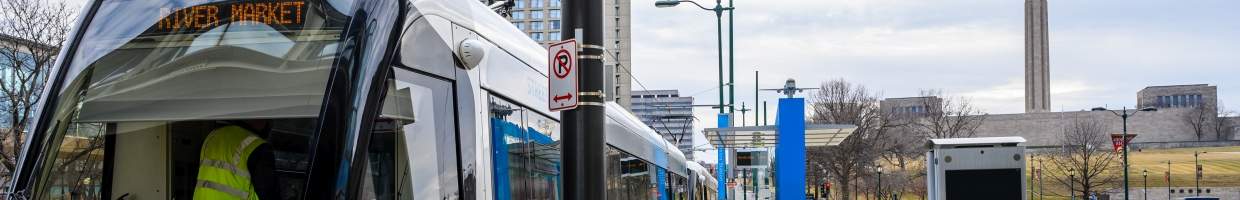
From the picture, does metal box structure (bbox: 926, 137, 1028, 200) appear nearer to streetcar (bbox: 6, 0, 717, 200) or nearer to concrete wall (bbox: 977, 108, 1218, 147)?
streetcar (bbox: 6, 0, 717, 200)

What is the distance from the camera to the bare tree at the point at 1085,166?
243ft

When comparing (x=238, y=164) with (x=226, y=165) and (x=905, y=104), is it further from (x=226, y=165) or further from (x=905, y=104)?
(x=905, y=104)

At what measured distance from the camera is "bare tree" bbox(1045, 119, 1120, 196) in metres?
74.2

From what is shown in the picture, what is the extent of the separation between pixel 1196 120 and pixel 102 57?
502 ft

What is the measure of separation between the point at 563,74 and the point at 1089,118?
142901 mm

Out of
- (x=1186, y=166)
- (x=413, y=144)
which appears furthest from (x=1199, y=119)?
(x=413, y=144)

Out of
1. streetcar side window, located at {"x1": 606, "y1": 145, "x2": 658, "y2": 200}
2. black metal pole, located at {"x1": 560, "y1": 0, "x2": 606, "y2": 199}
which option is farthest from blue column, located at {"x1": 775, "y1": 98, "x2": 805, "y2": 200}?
black metal pole, located at {"x1": 560, "y1": 0, "x2": 606, "y2": 199}

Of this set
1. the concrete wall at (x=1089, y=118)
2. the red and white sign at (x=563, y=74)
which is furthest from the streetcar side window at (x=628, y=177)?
the concrete wall at (x=1089, y=118)

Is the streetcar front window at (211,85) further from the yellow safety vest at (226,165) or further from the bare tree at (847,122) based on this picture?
the bare tree at (847,122)

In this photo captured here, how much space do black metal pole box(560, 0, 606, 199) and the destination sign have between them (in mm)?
1435

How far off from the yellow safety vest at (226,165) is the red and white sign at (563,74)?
4.88 ft

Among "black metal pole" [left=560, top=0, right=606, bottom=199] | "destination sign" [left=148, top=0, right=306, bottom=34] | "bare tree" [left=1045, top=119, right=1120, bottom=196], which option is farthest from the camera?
"bare tree" [left=1045, top=119, right=1120, bottom=196]

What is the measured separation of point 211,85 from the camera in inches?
228

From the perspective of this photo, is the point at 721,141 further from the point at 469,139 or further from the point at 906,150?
the point at 906,150
